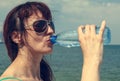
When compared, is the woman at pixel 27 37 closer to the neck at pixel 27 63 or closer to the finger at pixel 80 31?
the neck at pixel 27 63

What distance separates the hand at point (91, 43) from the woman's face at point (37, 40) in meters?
0.70

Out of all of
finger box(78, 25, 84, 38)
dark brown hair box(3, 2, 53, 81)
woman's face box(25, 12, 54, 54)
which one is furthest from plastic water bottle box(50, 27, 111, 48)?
finger box(78, 25, 84, 38)

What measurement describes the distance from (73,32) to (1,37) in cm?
68

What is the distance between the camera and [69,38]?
149 inches

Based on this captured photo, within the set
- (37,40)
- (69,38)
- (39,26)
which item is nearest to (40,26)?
(39,26)

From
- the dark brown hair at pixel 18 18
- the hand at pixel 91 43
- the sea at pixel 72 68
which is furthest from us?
the sea at pixel 72 68

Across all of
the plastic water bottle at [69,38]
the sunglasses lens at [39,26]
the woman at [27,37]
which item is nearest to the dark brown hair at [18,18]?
the woman at [27,37]

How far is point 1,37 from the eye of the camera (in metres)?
3.66

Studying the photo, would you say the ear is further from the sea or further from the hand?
the hand

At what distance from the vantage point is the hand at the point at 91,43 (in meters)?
2.65

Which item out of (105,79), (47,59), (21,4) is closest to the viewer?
(21,4)

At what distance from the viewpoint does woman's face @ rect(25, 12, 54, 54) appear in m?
3.34

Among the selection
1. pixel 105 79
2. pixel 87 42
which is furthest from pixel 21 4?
pixel 105 79

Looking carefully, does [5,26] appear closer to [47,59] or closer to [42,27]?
[42,27]
